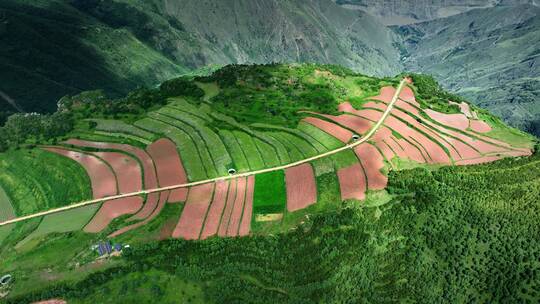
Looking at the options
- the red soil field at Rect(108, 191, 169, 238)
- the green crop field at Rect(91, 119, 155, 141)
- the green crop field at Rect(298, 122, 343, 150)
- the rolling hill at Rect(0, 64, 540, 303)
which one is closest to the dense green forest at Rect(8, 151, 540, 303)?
the rolling hill at Rect(0, 64, 540, 303)

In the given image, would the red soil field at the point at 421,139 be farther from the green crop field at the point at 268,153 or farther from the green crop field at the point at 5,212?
the green crop field at the point at 5,212

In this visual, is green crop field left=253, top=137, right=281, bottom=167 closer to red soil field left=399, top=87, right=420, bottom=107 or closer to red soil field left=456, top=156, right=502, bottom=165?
red soil field left=456, top=156, right=502, bottom=165

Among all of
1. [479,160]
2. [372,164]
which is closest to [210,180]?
[372,164]

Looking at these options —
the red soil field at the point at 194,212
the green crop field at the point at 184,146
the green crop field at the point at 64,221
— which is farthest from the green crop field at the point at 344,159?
the green crop field at the point at 64,221

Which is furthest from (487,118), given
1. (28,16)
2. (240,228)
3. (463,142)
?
(28,16)

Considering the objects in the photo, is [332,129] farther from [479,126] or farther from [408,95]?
[479,126]

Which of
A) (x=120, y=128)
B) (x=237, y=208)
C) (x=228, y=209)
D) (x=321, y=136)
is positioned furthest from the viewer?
(x=120, y=128)
